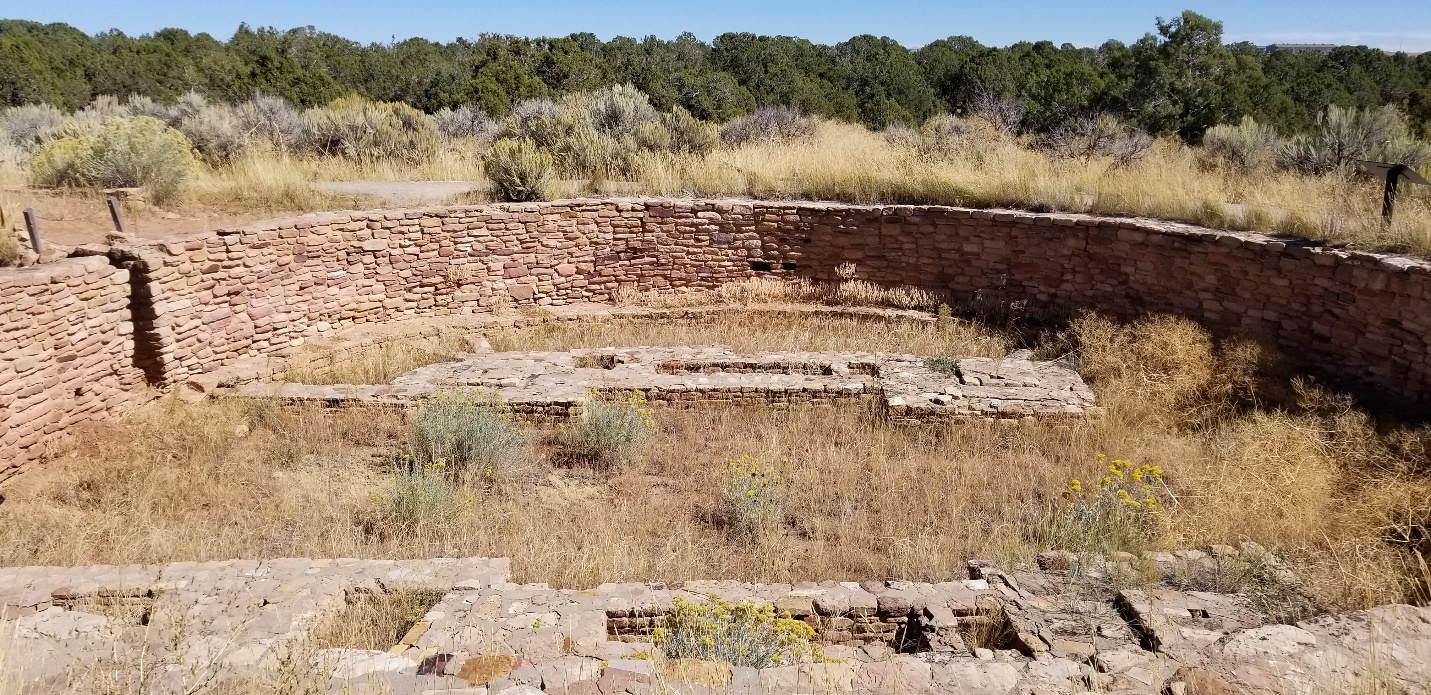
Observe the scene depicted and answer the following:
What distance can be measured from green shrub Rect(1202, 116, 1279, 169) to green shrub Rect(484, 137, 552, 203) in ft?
29.6

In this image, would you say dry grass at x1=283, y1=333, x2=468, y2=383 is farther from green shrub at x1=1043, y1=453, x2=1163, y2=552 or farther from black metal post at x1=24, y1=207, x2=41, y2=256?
green shrub at x1=1043, y1=453, x2=1163, y2=552

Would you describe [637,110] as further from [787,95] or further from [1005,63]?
[1005,63]

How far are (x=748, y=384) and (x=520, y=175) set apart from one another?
482 centimetres

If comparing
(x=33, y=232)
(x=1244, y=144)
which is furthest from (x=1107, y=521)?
(x=1244, y=144)

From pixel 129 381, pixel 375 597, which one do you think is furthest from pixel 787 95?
pixel 375 597

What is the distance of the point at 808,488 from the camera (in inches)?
250

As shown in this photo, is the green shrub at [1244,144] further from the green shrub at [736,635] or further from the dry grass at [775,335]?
the green shrub at [736,635]

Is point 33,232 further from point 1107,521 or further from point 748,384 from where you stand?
point 1107,521

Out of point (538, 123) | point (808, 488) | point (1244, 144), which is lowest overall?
point (808, 488)

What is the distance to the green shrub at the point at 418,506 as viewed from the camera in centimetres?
553

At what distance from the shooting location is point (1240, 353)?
25.2ft

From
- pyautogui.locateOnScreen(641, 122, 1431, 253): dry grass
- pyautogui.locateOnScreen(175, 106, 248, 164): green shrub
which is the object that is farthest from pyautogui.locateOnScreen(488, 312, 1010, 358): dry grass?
pyautogui.locateOnScreen(175, 106, 248, 164): green shrub

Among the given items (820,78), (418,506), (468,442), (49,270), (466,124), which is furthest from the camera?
(820,78)

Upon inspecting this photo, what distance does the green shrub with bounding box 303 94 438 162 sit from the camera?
13.7m
